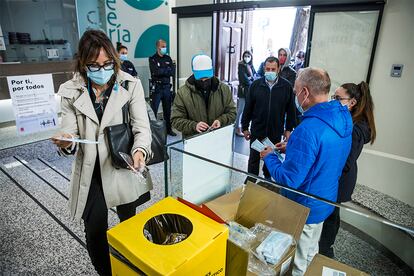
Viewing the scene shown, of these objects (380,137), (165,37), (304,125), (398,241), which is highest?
(165,37)

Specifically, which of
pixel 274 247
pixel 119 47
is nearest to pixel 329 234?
pixel 274 247

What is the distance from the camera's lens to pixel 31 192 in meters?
2.79

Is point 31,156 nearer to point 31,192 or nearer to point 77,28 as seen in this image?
point 31,192

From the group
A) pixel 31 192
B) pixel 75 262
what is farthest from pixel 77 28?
pixel 75 262

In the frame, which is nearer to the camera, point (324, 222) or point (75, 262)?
point (324, 222)

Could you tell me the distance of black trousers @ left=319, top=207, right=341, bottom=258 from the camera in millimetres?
1244

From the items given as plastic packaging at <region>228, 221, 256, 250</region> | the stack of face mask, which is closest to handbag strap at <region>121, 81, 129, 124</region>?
plastic packaging at <region>228, 221, 256, 250</region>

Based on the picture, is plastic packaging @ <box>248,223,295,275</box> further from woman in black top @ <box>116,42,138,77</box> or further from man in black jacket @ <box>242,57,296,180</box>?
woman in black top @ <box>116,42,138,77</box>

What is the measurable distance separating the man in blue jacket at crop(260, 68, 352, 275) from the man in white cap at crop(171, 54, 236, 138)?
891 millimetres

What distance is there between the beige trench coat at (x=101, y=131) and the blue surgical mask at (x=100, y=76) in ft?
0.16

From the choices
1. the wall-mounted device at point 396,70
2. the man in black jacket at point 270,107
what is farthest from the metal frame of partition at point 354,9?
the man in black jacket at point 270,107

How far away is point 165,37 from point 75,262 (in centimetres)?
445

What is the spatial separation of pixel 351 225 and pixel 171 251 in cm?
115

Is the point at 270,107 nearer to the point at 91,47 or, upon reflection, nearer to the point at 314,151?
the point at 314,151
